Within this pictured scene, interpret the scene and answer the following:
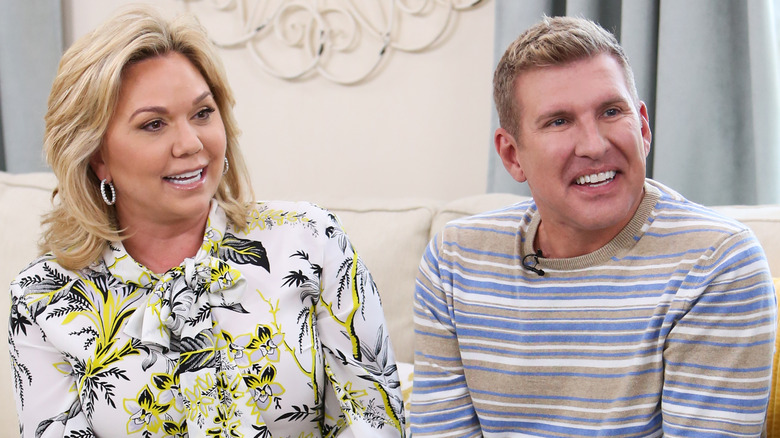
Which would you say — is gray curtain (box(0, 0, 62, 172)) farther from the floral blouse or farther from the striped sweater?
the striped sweater

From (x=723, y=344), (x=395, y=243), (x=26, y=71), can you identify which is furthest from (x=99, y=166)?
(x=26, y=71)

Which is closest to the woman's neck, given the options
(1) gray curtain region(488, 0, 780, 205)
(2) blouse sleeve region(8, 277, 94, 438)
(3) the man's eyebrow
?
(2) blouse sleeve region(8, 277, 94, 438)

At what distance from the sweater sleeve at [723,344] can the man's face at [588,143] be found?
0.47ft

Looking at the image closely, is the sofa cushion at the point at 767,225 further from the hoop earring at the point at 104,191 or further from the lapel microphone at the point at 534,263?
the hoop earring at the point at 104,191

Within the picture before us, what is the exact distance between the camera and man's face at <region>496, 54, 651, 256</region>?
115 centimetres

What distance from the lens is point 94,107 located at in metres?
1.46

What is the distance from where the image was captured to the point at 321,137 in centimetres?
263

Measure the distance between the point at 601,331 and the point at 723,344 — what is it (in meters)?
0.16

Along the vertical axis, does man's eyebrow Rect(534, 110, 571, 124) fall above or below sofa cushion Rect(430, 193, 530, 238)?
above

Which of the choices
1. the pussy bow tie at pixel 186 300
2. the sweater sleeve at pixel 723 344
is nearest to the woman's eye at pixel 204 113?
the pussy bow tie at pixel 186 300

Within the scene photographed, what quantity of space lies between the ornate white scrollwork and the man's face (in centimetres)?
121

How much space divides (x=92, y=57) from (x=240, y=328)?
1.78 feet

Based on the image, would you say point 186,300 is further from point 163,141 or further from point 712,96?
point 712,96

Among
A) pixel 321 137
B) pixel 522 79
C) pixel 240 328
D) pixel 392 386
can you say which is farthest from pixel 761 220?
pixel 321 137
